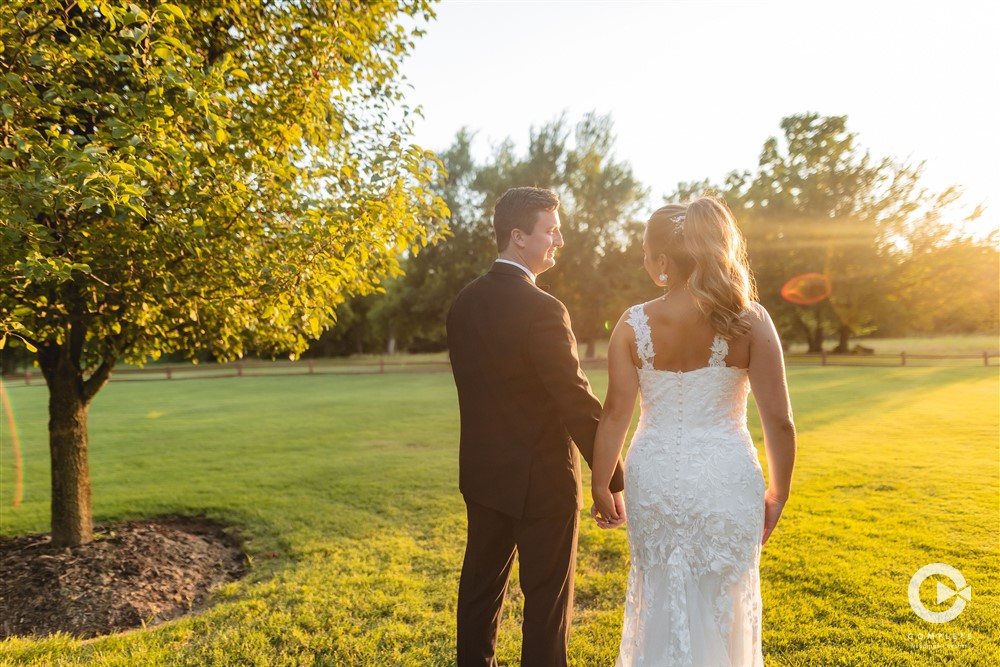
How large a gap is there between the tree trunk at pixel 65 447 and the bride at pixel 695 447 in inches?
241

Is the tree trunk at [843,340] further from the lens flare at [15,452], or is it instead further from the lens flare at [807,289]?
the lens flare at [15,452]

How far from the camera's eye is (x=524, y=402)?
328 cm

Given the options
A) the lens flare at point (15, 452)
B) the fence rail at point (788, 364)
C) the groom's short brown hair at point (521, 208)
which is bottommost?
the lens flare at point (15, 452)

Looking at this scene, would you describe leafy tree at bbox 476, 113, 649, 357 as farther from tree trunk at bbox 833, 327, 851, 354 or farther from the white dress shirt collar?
the white dress shirt collar

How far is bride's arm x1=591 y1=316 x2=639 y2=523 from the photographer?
3.15 meters

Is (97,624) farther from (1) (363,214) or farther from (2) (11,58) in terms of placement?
(2) (11,58)

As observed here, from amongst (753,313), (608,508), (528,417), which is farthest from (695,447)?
(528,417)

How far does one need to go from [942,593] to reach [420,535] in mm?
5346

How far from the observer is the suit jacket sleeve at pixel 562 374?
3.17 meters

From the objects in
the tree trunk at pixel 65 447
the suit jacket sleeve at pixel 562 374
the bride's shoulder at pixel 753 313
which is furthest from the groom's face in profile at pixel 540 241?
the tree trunk at pixel 65 447

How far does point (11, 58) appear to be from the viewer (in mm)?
4613

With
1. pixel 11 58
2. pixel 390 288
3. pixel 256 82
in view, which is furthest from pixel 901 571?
pixel 390 288

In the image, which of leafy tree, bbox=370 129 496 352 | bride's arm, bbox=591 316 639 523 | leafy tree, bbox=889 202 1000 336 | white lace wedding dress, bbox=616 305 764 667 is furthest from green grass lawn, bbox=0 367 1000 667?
leafy tree, bbox=889 202 1000 336

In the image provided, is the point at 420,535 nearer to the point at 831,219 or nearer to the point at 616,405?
the point at 616,405
